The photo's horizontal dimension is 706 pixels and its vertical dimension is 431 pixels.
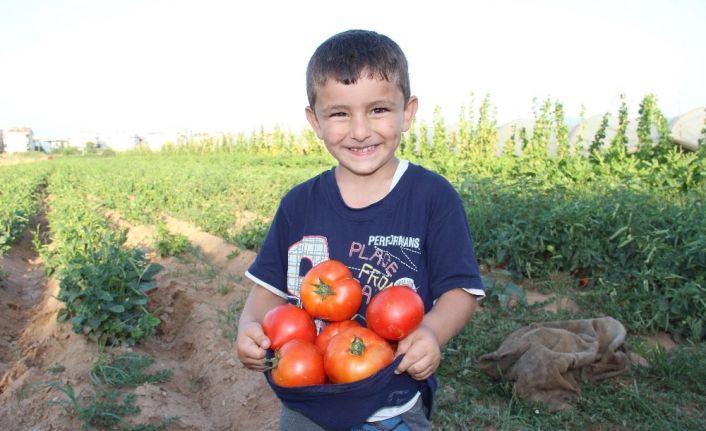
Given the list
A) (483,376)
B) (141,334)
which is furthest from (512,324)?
(141,334)

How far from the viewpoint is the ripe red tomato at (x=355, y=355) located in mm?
1332

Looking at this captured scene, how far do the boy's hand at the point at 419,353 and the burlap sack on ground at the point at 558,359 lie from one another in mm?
2040

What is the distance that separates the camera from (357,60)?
1633 millimetres

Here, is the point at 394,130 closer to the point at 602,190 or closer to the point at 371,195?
the point at 371,195

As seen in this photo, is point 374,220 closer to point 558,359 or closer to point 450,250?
point 450,250

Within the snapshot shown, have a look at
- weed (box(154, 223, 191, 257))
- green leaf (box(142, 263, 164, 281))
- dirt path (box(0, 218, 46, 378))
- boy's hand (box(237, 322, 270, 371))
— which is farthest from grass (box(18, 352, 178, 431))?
weed (box(154, 223, 191, 257))

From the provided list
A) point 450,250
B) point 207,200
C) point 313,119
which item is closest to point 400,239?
point 450,250

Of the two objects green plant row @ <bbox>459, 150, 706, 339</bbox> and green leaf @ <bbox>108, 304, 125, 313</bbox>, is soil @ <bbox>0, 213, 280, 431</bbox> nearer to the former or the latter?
green leaf @ <bbox>108, 304, 125, 313</bbox>

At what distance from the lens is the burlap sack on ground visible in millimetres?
3271

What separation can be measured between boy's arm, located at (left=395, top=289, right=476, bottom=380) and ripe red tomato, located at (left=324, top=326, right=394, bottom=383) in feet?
0.17

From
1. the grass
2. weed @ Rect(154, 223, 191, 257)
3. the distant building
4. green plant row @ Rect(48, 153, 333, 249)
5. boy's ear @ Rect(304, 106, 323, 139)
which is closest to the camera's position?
boy's ear @ Rect(304, 106, 323, 139)

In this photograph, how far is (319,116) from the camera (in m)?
1.76

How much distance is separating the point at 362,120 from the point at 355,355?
0.67 metres

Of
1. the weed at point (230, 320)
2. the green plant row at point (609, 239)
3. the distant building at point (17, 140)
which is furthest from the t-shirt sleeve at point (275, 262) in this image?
the distant building at point (17, 140)
